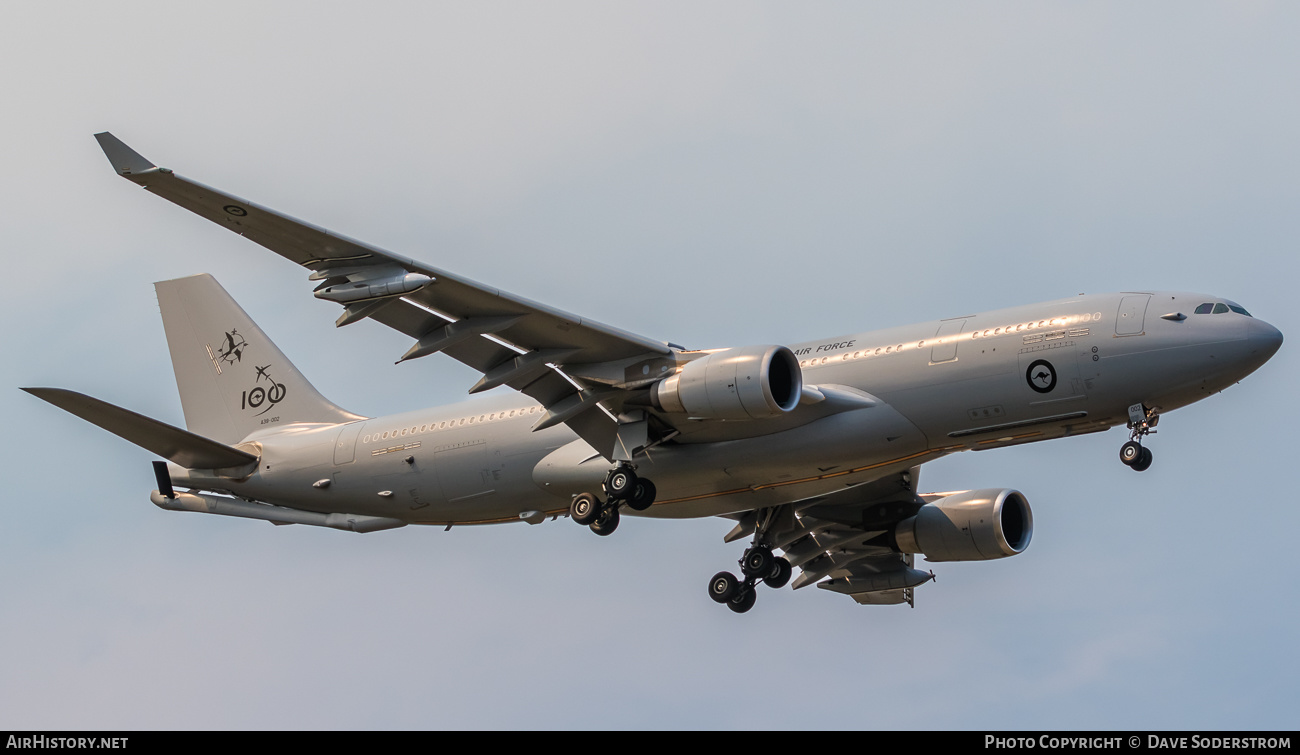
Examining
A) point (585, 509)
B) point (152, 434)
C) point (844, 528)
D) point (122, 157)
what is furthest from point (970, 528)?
point (122, 157)

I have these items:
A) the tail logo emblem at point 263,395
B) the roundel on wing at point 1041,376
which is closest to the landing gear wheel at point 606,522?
the roundel on wing at point 1041,376

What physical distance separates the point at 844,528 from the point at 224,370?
16.8m

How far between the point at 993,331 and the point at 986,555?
27.5 feet

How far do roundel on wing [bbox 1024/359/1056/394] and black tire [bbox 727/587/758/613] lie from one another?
9861 mm

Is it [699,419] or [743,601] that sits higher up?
[699,419]

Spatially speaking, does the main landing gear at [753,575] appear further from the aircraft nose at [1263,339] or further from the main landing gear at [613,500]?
the aircraft nose at [1263,339]

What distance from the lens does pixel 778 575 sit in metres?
34.1

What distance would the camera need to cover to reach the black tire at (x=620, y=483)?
29.3 metres

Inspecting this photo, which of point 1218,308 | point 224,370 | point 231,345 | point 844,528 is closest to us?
point 1218,308

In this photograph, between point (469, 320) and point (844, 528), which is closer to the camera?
point (469, 320)

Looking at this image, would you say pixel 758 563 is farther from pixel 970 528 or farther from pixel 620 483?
pixel 620 483

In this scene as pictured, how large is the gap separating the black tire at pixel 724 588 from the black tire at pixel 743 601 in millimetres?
102

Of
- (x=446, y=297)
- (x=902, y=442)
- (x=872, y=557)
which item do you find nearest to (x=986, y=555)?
(x=872, y=557)

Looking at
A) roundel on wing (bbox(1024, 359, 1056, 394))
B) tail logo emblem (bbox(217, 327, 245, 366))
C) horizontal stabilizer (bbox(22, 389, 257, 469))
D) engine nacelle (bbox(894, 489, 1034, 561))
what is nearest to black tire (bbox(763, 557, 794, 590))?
engine nacelle (bbox(894, 489, 1034, 561))
